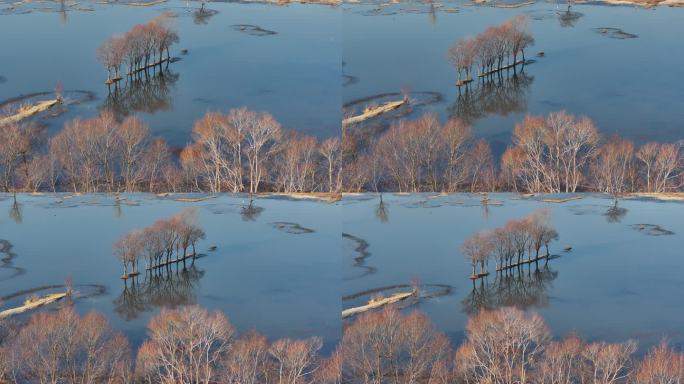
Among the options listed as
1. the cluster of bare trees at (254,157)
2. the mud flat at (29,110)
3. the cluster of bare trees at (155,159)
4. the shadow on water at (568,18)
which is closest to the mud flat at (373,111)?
the cluster of bare trees at (254,157)

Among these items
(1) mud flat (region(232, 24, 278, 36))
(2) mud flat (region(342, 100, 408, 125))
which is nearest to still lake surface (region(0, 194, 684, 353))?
(2) mud flat (region(342, 100, 408, 125))

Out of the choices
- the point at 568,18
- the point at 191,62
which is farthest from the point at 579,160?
the point at 191,62

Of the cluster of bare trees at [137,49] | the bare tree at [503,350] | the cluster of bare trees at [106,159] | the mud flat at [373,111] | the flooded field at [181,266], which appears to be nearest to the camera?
the bare tree at [503,350]

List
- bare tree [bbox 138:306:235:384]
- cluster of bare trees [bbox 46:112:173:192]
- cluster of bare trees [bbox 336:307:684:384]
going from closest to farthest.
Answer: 1. cluster of bare trees [bbox 336:307:684:384]
2. bare tree [bbox 138:306:235:384]
3. cluster of bare trees [bbox 46:112:173:192]

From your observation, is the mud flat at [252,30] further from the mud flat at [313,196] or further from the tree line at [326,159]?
the mud flat at [313,196]

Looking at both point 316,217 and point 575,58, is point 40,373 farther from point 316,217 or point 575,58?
point 575,58

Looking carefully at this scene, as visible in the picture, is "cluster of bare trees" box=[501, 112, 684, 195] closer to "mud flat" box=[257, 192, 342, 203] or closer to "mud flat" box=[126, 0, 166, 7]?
"mud flat" box=[257, 192, 342, 203]

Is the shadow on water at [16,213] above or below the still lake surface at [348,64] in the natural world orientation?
below
